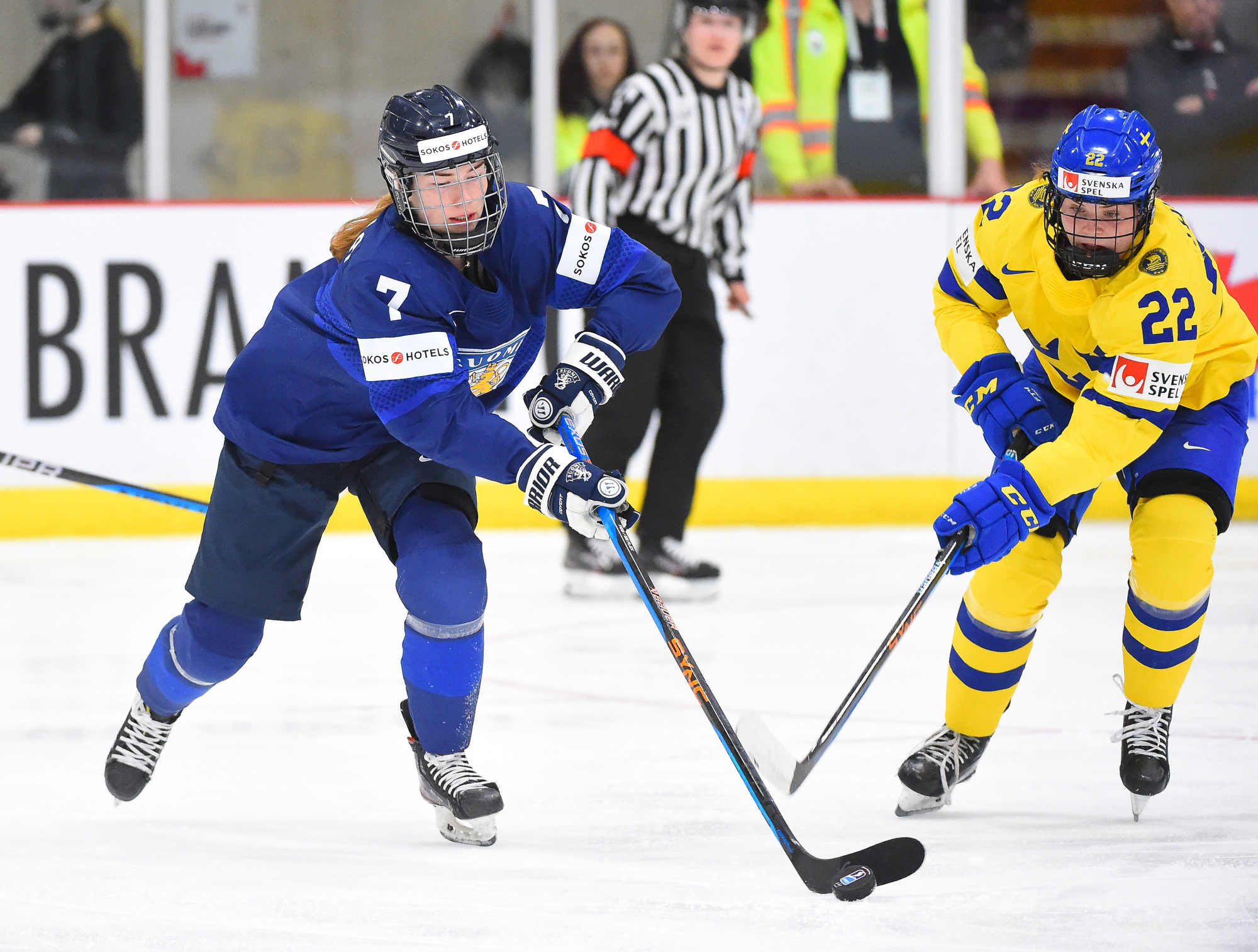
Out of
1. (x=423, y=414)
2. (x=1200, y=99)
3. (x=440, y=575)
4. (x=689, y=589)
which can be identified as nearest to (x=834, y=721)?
(x=440, y=575)

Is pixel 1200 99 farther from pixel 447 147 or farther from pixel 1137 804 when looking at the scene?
pixel 447 147

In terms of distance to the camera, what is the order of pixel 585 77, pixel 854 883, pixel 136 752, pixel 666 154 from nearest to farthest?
1. pixel 854 883
2. pixel 136 752
3. pixel 666 154
4. pixel 585 77

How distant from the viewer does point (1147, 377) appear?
210 cm

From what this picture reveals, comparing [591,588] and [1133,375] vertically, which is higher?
[1133,375]

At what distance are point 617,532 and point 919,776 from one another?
0.57 meters

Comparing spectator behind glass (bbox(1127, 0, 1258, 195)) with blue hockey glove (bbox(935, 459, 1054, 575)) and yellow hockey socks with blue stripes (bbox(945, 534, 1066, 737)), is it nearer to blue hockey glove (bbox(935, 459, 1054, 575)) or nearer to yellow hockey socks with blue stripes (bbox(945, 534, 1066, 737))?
yellow hockey socks with blue stripes (bbox(945, 534, 1066, 737))

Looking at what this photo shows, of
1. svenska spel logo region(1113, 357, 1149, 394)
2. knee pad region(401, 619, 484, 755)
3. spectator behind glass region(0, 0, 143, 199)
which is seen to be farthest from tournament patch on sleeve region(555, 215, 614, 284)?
spectator behind glass region(0, 0, 143, 199)

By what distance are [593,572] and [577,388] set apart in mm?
2127

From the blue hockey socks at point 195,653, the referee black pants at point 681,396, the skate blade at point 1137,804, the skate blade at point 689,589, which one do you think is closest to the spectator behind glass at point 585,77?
the referee black pants at point 681,396

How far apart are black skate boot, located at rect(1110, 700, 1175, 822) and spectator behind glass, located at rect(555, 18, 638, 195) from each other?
3.62 meters

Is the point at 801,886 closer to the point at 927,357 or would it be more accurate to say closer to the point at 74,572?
the point at 74,572

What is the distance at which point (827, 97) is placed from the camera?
5512 mm

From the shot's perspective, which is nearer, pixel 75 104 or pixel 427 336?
pixel 427 336

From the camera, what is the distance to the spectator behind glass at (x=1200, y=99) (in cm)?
551
